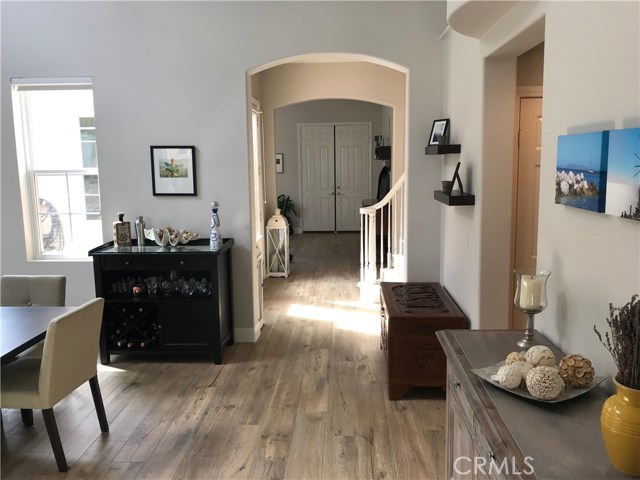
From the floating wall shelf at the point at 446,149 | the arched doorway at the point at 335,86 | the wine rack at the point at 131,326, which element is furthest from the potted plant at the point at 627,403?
the arched doorway at the point at 335,86

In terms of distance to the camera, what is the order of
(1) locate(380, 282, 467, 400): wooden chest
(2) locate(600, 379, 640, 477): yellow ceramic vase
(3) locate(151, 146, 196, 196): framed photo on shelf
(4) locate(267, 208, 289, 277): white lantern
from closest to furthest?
1. (2) locate(600, 379, 640, 477): yellow ceramic vase
2. (1) locate(380, 282, 467, 400): wooden chest
3. (3) locate(151, 146, 196, 196): framed photo on shelf
4. (4) locate(267, 208, 289, 277): white lantern

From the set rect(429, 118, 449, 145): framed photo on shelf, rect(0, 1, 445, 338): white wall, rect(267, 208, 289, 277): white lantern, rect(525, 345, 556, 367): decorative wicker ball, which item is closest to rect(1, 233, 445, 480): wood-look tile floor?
rect(0, 1, 445, 338): white wall

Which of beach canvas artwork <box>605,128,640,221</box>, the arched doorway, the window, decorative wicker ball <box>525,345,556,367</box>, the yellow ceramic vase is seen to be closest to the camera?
the yellow ceramic vase

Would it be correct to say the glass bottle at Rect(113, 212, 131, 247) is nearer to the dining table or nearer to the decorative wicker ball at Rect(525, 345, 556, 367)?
the dining table

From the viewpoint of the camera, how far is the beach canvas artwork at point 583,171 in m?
1.69

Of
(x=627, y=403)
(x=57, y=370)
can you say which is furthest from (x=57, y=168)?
(x=627, y=403)

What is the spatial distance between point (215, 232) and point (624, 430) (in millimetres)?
3383

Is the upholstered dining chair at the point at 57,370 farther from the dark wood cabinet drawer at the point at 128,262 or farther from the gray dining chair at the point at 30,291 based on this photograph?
the dark wood cabinet drawer at the point at 128,262

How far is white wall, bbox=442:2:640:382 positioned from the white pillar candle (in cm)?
9

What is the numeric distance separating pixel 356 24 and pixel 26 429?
374 centimetres

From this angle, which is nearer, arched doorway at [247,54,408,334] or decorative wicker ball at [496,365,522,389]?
decorative wicker ball at [496,365,522,389]

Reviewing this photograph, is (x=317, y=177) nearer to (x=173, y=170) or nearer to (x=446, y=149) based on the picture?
(x=173, y=170)

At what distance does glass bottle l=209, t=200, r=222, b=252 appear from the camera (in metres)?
4.17

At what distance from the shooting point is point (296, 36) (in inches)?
169
